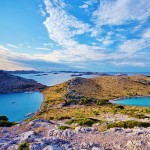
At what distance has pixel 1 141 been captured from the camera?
16141 mm

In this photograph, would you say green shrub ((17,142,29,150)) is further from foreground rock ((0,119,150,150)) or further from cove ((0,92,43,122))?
cove ((0,92,43,122))

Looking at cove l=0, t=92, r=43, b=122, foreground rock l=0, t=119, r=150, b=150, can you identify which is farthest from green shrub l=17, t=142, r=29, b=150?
cove l=0, t=92, r=43, b=122

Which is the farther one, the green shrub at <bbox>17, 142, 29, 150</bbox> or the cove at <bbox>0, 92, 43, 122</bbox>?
the cove at <bbox>0, 92, 43, 122</bbox>

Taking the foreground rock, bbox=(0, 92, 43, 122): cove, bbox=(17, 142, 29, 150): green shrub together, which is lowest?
bbox=(0, 92, 43, 122): cove

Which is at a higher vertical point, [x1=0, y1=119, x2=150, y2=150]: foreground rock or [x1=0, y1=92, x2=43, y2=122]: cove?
[x1=0, y1=119, x2=150, y2=150]: foreground rock

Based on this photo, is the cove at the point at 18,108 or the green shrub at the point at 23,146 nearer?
the green shrub at the point at 23,146

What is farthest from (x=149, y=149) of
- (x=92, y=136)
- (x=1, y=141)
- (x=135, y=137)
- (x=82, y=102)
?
(x=82, y=102)

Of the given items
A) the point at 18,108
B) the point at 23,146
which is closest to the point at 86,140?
the point at 23,146

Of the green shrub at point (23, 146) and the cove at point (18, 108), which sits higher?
the green shrub at point (23, 146)

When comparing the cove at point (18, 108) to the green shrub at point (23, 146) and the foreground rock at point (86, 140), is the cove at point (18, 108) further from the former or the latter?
the green shrub at point (23, 146)

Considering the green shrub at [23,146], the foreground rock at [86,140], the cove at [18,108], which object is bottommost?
the cove at [18,108]

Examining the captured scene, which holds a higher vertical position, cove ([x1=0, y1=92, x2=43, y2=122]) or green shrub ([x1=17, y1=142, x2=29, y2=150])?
green shrub ([x1=17, y1=142, x2=29, y2=150])

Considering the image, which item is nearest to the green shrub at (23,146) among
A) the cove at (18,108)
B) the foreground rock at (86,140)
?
the foreground rock at (86,140)

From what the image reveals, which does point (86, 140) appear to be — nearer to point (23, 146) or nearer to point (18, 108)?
point (23, 146)
